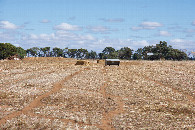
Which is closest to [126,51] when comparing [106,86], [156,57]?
[156,57]

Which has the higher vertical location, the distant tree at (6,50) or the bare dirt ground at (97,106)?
the distant tree at (6,50)

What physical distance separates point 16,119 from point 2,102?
4512mm

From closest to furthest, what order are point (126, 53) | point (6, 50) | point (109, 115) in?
point (109, 115)
point (6, 50)
point (126, 53)

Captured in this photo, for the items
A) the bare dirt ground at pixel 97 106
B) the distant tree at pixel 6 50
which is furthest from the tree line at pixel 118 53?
the bare dirt ground at pixel 97 106

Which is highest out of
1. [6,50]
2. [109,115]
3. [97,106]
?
[6,50]

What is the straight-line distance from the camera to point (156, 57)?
355ft

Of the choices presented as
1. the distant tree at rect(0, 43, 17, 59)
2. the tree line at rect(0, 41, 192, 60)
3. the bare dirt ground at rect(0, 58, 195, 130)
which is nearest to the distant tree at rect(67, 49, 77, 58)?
the tree line at rect(0, 41, 192, 60)

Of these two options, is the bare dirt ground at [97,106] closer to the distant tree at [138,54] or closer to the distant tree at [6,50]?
the distant tree at [6,50]

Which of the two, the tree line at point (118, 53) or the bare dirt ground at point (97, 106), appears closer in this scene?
the bare dirt ground at point (97, 106)

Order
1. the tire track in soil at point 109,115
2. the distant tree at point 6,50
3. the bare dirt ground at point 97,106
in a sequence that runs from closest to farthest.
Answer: the tire track in soil at point 109,115
the bare dirt ground at point 97,106
the distant tree at point 6,50

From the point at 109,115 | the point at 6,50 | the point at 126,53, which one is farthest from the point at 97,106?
the point at 126,53

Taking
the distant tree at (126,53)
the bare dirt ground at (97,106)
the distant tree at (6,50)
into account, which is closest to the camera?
the bare dirt ground at (97,106)

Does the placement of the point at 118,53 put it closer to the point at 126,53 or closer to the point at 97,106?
the point at 126,53

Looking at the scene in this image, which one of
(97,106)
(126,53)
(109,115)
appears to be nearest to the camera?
(109,115)
